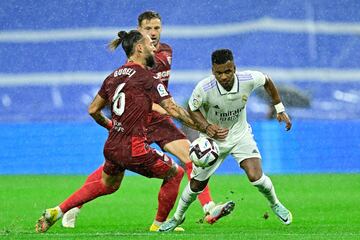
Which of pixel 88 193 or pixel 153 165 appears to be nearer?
pixel 153 165

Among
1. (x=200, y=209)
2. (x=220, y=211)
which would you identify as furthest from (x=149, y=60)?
(x=200, y=209)

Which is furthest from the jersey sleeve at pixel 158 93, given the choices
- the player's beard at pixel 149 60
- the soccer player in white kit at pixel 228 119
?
the soccer player in white kit at pixel 228 119

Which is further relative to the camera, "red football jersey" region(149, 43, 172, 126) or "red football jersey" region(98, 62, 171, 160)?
"red football jersey" region(149, 43, 172, 126)

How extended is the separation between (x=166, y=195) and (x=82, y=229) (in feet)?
3.12

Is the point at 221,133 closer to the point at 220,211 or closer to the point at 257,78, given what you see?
the point at 220,211

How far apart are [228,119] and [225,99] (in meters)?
0.25

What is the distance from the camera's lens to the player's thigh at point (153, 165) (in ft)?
33.7

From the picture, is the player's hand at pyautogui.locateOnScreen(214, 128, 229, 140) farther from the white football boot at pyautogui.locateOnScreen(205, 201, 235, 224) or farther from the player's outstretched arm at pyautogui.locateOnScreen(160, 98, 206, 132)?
the white football boot at pyautogui.locateOnScreen(205, 201, 235, 224)

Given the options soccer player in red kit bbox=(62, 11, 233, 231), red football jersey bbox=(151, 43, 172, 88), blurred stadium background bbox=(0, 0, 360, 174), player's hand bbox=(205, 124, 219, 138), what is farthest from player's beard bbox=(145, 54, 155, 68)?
blurred stadium background bbox=(0, 0, 360, 174)

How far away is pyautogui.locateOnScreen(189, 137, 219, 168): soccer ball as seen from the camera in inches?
405

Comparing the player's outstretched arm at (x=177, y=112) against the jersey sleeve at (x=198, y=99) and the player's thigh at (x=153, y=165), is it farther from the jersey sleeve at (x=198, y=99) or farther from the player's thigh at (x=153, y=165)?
the jersey sleeve at (x=198, y=99)

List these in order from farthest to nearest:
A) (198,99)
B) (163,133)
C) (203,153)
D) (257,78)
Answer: (163,133)
(257,78)
(198,99)
(203,153)

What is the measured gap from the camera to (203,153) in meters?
10.3

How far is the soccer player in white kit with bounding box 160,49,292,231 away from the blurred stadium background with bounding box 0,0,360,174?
8.09 meters
